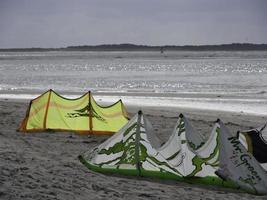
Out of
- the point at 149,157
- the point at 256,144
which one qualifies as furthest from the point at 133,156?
the point at 256,144

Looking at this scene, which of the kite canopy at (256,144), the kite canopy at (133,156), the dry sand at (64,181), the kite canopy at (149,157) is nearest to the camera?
the dry sand at (64,181)

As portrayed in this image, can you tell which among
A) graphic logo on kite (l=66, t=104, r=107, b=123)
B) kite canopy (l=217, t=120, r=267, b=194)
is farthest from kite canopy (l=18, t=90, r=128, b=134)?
kite canopy (l=217, t=120, r=267, b=194)

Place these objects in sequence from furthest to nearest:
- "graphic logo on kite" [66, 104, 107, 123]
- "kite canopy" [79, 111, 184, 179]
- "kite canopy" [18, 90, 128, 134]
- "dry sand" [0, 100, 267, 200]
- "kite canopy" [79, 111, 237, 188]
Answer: "graphic logo on kite" [66, 104, 107, 123]
"kite canopy" [18, 90, 128, 134]
"kite canopy" [79, 111, 184, 179]
"kite canopy" [79, 111, 237, 188]
"dry sand" [0, 100, 267, 200]

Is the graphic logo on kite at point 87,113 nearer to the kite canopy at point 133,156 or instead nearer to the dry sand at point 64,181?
the dry sand at point 64,181

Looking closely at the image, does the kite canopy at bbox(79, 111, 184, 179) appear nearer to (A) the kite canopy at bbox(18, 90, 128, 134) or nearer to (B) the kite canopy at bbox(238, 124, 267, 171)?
(B) the kite canopy at bbox(238, 124, 267, 171)

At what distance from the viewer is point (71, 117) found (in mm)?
15758

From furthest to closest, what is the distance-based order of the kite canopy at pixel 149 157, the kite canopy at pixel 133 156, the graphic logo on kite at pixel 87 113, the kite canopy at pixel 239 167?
the graphic logo on kite at pixel 87 113 < the kite canopy at pixel 133 156 < the kite canopy at pixel 149 157 < the kite canopy at pixel 239 167

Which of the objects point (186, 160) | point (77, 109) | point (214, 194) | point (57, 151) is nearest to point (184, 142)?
point (186, 160)

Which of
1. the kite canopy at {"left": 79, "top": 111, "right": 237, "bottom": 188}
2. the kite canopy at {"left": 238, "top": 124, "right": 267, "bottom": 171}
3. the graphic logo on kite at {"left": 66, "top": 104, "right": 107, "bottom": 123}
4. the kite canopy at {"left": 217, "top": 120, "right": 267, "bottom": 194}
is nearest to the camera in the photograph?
the kite canopy at {"left": 217, "top": 120, "right": 267, "bottom": 194}

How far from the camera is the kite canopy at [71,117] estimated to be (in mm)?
15461

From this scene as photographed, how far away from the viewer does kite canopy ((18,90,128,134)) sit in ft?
50.7

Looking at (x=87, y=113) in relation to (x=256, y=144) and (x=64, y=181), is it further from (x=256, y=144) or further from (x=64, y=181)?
(x=64, y=181)

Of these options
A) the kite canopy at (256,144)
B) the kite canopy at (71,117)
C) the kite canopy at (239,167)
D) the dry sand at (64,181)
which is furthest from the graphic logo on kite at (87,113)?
the kite canopy at (239,167)

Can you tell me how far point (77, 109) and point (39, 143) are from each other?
3.24m
